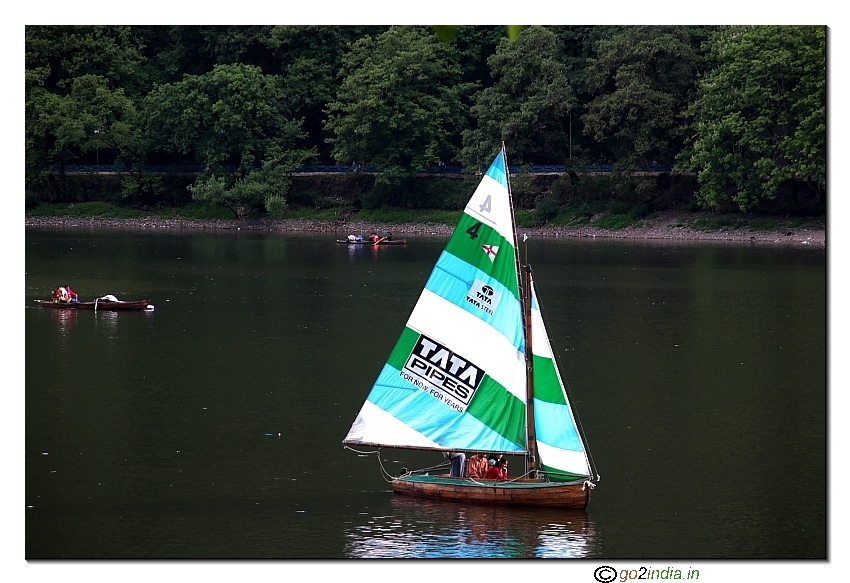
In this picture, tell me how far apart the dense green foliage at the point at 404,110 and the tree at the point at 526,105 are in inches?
5.0

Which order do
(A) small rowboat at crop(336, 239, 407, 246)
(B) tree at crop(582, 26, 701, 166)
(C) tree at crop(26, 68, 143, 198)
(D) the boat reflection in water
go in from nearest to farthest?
(D) the boat reflection in water, (A) small rowboat at crop(336, 239, 407, 246), (C) tree at crop(26, 68, 143, 198), (B) tree at crop(582, 26, 701, 166)

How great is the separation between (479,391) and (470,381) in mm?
210

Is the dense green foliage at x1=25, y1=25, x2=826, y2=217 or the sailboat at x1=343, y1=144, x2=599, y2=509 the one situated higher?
the dense green foliage at x1=25, y1=25, x2=826, y2=217

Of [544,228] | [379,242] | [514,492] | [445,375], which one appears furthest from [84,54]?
[514,492]

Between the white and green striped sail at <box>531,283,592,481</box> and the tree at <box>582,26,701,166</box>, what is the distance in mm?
58657

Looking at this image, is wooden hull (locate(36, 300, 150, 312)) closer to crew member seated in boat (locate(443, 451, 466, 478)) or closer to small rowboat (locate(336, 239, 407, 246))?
crew member seated in boat (locate(443, 451, 466, 478))

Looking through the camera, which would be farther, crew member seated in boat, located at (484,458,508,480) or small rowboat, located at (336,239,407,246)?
small rowboat, located at (336,239,407,246)

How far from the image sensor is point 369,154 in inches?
3568

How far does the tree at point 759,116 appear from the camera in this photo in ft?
216

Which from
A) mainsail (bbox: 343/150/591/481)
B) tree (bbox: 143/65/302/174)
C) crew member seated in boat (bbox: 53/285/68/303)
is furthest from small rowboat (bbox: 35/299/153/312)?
tree (bbox: 143/65/302/174)

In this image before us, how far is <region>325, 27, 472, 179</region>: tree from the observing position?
285 ft

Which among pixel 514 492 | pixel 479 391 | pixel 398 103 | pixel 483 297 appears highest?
pixel 398 103

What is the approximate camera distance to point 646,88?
79375 mm

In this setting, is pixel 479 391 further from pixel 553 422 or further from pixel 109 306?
pixel 109 306
